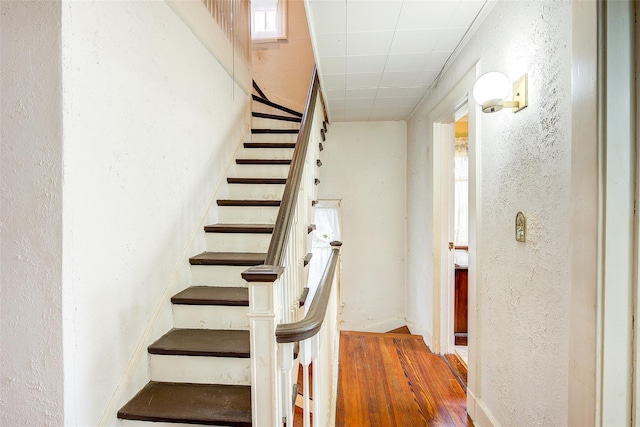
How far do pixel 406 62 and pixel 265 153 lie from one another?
5.27 ft

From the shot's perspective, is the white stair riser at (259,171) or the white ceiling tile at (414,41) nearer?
the white ceiling tile at (414,41)

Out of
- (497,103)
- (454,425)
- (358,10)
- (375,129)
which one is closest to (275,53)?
(375,129)

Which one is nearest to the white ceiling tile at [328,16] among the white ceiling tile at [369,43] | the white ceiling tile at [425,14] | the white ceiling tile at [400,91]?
the white ceiling tile at [369,43]

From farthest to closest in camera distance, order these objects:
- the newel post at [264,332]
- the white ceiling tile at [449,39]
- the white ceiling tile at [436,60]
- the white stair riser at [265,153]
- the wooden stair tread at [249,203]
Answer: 1. the white stair riser at [265,153]
2. the wooden stair tread at [249,203]
3. the white ceiling tile at [436,60]
4. the white ceiling tile at [449,39]
5. the newel post at [264,332]

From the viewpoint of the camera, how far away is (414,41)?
6.47 feet

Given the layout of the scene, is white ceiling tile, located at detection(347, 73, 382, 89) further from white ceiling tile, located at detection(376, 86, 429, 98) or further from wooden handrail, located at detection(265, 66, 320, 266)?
wooden handrail, located at detection(265, 66, 320, 266)

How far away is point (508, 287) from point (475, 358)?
25.6 inches

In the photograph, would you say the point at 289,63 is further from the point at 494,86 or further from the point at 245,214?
the point at 494,86

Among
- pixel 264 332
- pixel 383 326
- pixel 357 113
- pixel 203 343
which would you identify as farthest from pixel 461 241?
pixel 264 332

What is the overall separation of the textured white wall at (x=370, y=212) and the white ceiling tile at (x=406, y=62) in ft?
5.24

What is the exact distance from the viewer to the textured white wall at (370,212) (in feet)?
13.1

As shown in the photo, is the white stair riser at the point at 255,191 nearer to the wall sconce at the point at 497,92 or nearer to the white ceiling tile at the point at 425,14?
the white ceiling tile at the point at 425,14

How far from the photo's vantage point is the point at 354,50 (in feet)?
6.82
